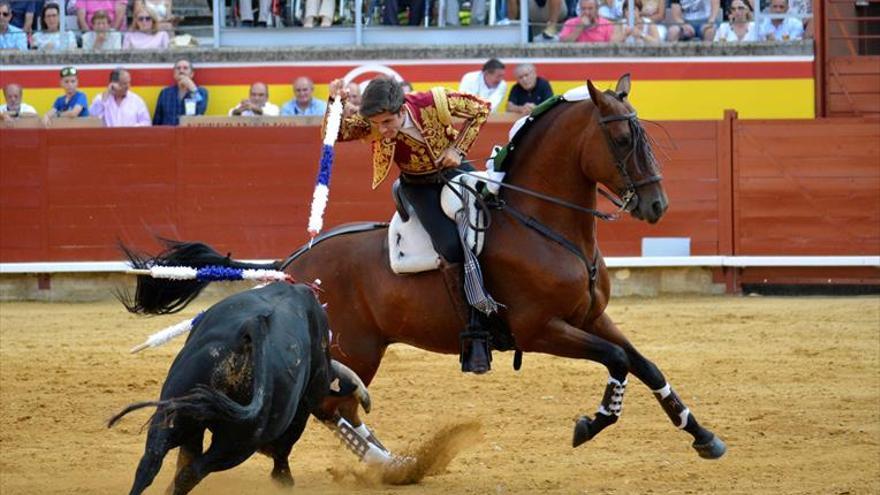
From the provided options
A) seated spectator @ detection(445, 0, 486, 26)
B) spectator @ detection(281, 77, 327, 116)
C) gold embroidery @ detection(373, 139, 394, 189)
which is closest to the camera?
gold embroidery @ detection(373, 139, 394, 189)

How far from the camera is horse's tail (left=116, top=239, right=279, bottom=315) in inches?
243

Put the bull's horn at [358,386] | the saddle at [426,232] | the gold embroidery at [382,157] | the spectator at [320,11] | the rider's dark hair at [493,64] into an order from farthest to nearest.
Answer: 1. the spectator at [320,11]
2. the rider's dark hair at [493,64]
3. the gold embroidery at [382,157]
4. the saddle at [426,232]
5. the bull's horn at [358,386]

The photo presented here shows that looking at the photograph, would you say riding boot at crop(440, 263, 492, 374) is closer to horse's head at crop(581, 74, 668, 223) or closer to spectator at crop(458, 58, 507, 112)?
horse's head at crop(581, 74, 668, 223)

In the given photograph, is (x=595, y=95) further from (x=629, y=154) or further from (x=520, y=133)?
(x=520, y=133)

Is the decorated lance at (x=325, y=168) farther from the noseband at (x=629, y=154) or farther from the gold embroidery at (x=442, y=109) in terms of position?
the noseband at (x=629, y=154)

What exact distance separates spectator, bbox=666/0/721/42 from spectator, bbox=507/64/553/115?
4.96 feet

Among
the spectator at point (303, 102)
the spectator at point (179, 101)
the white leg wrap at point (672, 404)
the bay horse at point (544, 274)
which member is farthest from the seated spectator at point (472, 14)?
the white leg wrap at point (672, 404)

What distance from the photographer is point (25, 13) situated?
46.9 feet

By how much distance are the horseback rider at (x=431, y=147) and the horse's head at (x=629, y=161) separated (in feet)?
1.96

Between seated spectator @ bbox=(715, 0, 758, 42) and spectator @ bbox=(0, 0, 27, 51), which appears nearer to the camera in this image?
seated spectator @ bbox=(715, 0, 758, 42)

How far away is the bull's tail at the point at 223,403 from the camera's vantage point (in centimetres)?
446

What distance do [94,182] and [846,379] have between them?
6.86 meters

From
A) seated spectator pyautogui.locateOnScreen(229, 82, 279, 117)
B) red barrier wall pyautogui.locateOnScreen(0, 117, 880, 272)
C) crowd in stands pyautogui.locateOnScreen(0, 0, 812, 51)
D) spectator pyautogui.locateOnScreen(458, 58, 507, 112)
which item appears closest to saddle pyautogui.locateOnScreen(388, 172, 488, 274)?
spectator pyautogui.locateOnScreen(458, 58, 507, 112)

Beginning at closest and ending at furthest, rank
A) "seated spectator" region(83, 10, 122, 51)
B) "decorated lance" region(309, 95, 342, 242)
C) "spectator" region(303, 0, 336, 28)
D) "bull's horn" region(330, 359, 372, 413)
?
"bull's horn" region(330, 359, 372, 413) < "decorated lance" region(309, 95, 342, 242) < "spectator" region(303, 0, 336, 28) < "seated spectator" region(83, 10, 122, 51)
